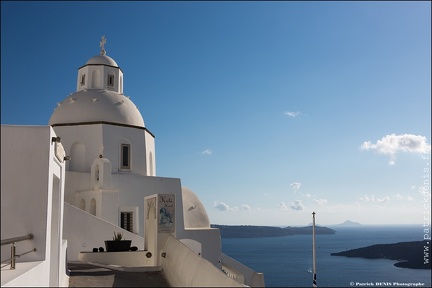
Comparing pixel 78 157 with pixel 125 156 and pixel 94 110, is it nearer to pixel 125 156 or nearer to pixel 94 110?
pixel 125 156

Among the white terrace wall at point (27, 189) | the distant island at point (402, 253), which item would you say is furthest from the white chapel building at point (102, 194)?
the distant island at point (402, 253)

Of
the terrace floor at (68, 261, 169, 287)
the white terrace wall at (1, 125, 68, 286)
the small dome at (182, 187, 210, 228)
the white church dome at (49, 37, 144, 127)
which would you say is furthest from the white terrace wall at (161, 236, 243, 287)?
the white church dome at (49, 37, 144, 127)

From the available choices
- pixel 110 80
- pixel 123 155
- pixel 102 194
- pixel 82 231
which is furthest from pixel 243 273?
pixel 110 80

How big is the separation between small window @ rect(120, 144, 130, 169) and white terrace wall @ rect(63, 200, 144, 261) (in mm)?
5176

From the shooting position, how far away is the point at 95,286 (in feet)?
38.8

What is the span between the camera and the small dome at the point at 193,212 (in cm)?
2711

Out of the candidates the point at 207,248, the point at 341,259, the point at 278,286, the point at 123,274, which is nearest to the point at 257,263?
the point at 341,259

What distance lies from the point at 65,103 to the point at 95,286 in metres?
16.2

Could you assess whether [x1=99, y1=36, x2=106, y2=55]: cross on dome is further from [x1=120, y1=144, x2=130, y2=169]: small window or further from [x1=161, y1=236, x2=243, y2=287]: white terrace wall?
[x1=161, y1=236, x2=243, y2=287]: white terrace wall

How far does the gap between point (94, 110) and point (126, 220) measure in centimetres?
602

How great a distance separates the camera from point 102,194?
893 inches

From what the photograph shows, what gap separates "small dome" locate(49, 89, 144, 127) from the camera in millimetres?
25406

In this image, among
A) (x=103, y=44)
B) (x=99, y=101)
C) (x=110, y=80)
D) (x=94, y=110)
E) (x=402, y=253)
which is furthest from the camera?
(x=402, y=253)

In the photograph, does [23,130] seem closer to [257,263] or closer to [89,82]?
[89,82]
